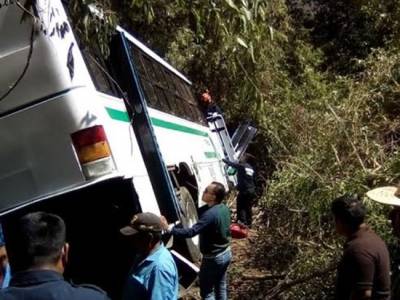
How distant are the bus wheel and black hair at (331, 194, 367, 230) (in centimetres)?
360

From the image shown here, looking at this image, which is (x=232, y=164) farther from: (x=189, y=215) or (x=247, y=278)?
(x=247, y=278)

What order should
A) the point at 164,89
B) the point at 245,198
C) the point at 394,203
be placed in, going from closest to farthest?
the point at 394,203 → the point at 164,89 → the point at 245,198

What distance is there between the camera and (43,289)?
2857 mm

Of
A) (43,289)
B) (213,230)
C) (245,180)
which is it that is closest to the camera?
(43,289)

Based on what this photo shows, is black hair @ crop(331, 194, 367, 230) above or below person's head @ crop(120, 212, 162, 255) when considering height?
below

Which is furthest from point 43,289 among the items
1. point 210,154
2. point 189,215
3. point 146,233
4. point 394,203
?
point 210,154

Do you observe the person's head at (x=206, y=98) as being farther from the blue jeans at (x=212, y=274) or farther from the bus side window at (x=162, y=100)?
the blue jeans at (x=212, y=274)

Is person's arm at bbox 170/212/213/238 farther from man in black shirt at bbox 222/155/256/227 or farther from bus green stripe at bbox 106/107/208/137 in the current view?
man in black shirt at bbox 222/155/256/227

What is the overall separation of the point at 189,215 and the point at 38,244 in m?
5.94

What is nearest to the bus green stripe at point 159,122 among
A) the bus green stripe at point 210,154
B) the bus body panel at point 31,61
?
the bus green stripe at point 210,154

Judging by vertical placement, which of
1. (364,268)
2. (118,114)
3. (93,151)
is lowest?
(364,268)

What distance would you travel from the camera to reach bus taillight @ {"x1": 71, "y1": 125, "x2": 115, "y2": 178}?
6.20m

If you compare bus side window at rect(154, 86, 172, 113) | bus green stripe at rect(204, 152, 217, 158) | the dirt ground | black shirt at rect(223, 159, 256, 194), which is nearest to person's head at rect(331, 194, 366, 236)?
the dirt ground

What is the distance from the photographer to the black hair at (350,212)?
184 inches
